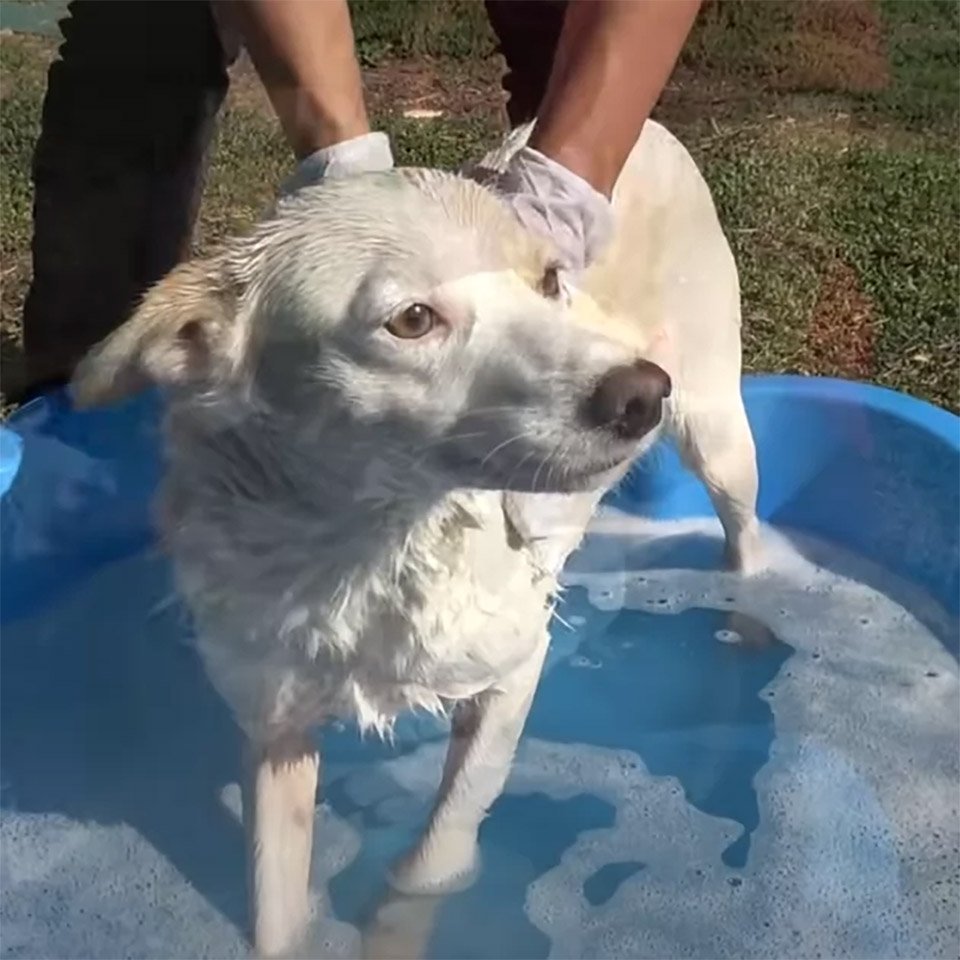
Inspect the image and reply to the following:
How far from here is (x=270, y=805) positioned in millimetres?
2605

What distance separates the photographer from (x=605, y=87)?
8.50ft

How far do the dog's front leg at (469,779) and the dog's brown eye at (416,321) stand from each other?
82 centimetres

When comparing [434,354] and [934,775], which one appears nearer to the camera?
[434,354]

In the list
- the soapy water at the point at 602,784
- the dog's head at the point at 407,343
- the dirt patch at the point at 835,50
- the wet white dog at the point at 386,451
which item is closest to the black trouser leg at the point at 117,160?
the soapy water at the point at 602,784

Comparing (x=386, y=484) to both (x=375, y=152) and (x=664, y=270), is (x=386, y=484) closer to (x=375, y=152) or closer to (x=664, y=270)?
(x=375, y=152)

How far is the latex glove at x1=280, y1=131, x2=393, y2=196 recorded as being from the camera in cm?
254

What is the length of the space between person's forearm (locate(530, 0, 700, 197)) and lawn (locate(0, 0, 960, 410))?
1.05 meters

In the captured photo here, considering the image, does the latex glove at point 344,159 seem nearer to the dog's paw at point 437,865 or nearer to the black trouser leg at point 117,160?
the black trouser leg at point 117,160

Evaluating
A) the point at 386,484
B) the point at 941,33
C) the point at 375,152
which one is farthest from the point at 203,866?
the point at 941,33

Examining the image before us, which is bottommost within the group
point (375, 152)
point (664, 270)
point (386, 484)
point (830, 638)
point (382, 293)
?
point (830, 638)

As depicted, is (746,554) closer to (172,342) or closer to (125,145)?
(125,145)

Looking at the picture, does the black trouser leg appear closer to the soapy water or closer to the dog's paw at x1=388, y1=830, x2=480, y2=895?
the soapy water

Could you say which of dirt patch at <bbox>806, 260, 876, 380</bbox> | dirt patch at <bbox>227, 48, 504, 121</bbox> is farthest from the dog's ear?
dirt patch at <bbox>806, 260, 876, 380</bbox>

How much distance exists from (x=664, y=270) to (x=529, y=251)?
1.01 metres
